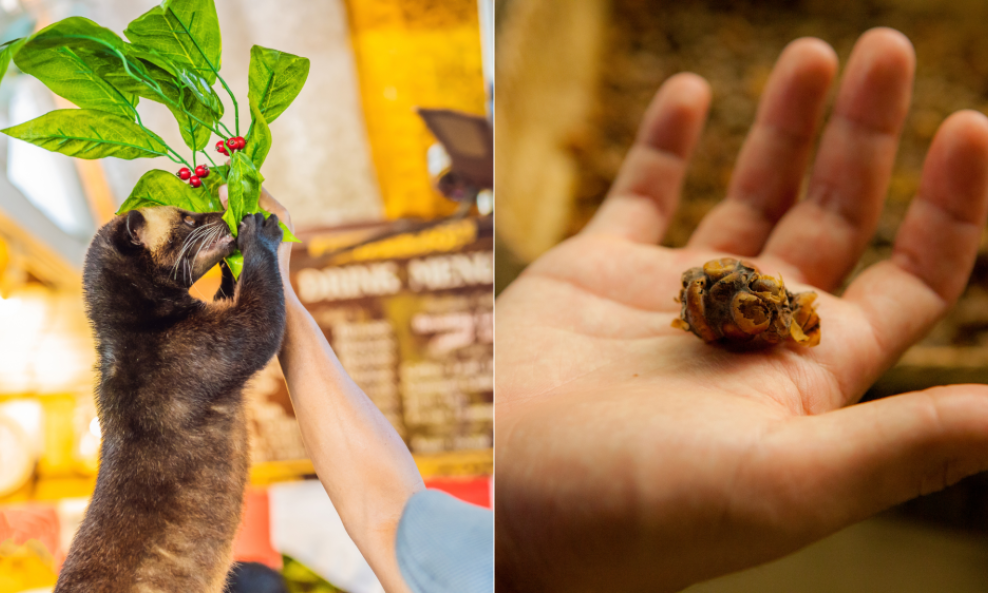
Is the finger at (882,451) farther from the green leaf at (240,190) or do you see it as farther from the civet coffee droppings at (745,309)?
the green leaf at (240,190)

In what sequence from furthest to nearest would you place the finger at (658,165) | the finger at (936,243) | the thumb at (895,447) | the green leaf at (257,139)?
the finger at (658,165) → the finger at (936,243) → the green leaf at (257,139) → the thumb at (895,447)

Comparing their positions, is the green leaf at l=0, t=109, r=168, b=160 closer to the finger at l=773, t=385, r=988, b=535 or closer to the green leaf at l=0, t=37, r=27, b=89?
the green leaf at l=0, t=37, r=27, b=89

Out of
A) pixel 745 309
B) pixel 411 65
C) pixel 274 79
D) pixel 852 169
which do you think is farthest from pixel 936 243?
pixel 274 79

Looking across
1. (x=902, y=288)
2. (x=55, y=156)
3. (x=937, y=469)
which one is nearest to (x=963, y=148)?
(x=902, y=288)

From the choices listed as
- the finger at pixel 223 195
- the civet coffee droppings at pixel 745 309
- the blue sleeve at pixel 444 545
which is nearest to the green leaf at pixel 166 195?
the finger at pixel 223 195

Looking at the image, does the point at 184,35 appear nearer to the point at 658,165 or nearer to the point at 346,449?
the point at 346,449

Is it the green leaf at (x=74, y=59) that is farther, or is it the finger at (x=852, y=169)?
the finger at (x=852, y=169)

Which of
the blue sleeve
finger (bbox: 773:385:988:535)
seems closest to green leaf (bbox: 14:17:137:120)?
the blue sleeve
